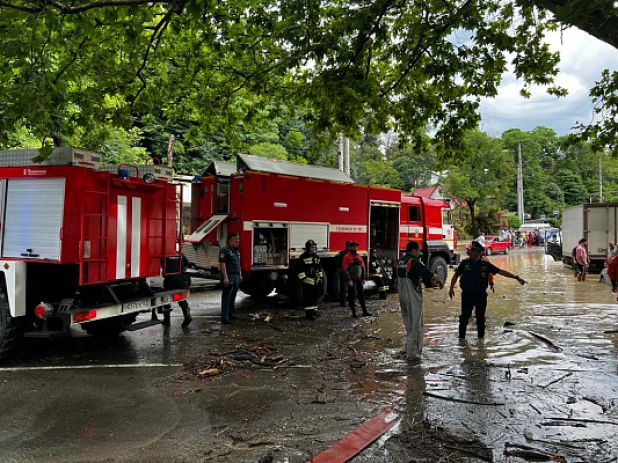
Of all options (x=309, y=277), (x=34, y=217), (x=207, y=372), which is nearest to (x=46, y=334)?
(x=34, y=217)

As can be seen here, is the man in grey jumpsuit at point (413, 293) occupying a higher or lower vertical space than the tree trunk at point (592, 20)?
lower

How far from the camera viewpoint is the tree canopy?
21.3 feet

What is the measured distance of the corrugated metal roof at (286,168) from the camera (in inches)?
400

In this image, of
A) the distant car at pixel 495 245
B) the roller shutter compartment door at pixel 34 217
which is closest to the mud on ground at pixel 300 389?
the roller shutter compartment door at pixel 34 217

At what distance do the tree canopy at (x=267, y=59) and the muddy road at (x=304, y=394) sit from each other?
356 centimetres

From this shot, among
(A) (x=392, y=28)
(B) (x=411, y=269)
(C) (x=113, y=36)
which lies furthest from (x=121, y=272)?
(A) (x=392, y=28)

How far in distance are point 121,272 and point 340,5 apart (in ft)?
20.3

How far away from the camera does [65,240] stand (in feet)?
20.4

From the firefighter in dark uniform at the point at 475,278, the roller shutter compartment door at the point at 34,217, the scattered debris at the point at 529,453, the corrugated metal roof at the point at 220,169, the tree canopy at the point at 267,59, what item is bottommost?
the scattered debris at the point at 529,453

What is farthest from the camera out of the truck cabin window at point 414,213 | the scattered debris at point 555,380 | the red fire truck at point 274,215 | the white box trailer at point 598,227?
the white box trailer at point 598,227

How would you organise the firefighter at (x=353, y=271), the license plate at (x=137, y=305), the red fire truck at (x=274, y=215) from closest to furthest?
the license plate at (x=137, y=305), the firefighter at (x=353, y=271), the red fire truck at (x=274, y=215)

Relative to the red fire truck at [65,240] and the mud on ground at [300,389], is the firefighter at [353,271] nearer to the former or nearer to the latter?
the mud on ground at [300,389]

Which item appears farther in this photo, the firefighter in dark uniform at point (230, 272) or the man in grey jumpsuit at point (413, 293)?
the firefighter in dark uniform at point (230, 272)

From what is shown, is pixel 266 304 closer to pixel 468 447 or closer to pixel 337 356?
pixel 337 356
